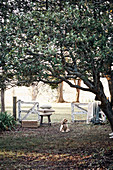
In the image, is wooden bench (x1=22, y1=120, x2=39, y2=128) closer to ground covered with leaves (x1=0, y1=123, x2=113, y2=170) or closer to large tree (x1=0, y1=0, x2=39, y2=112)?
ground covered with leaves (x1=0, y1=123, x2=113, y2=170)

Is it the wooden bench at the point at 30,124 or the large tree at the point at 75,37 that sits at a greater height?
the large tree at the point at 75,37

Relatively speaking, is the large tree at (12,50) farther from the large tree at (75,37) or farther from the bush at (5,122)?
the bush at (5,122)

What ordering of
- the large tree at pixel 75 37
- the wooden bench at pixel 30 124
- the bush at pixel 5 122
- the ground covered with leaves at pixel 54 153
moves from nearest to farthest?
the large tree at pixel 75 37 → the ground covered with leaves at pixel 54 153 → the bush at pixel 5 122 → the wooden bench at pixel 30 124

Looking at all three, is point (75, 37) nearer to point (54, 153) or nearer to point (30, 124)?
point (54, 153)

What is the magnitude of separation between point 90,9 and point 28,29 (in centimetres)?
149

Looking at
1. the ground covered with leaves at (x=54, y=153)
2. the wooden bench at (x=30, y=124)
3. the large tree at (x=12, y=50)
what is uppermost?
the large tree at (x=12, y=50)

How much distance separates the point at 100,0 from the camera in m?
5.89

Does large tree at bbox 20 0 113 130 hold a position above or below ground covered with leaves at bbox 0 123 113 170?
above

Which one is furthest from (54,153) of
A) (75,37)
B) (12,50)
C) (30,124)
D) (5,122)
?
(30,124)

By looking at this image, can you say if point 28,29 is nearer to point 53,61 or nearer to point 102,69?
point 53,61

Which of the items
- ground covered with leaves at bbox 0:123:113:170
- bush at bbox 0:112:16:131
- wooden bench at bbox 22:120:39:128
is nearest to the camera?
ground covered with leaves at bbox 0:123:113:170

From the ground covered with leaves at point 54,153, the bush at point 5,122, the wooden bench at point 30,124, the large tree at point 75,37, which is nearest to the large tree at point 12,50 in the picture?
the large tree at point 75,37

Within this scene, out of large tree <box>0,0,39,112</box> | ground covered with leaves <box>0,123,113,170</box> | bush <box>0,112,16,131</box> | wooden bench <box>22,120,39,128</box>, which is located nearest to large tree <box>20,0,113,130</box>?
large tree <box>0,0,39,112</box>

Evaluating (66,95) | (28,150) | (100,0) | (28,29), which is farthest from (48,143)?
(66,95)
